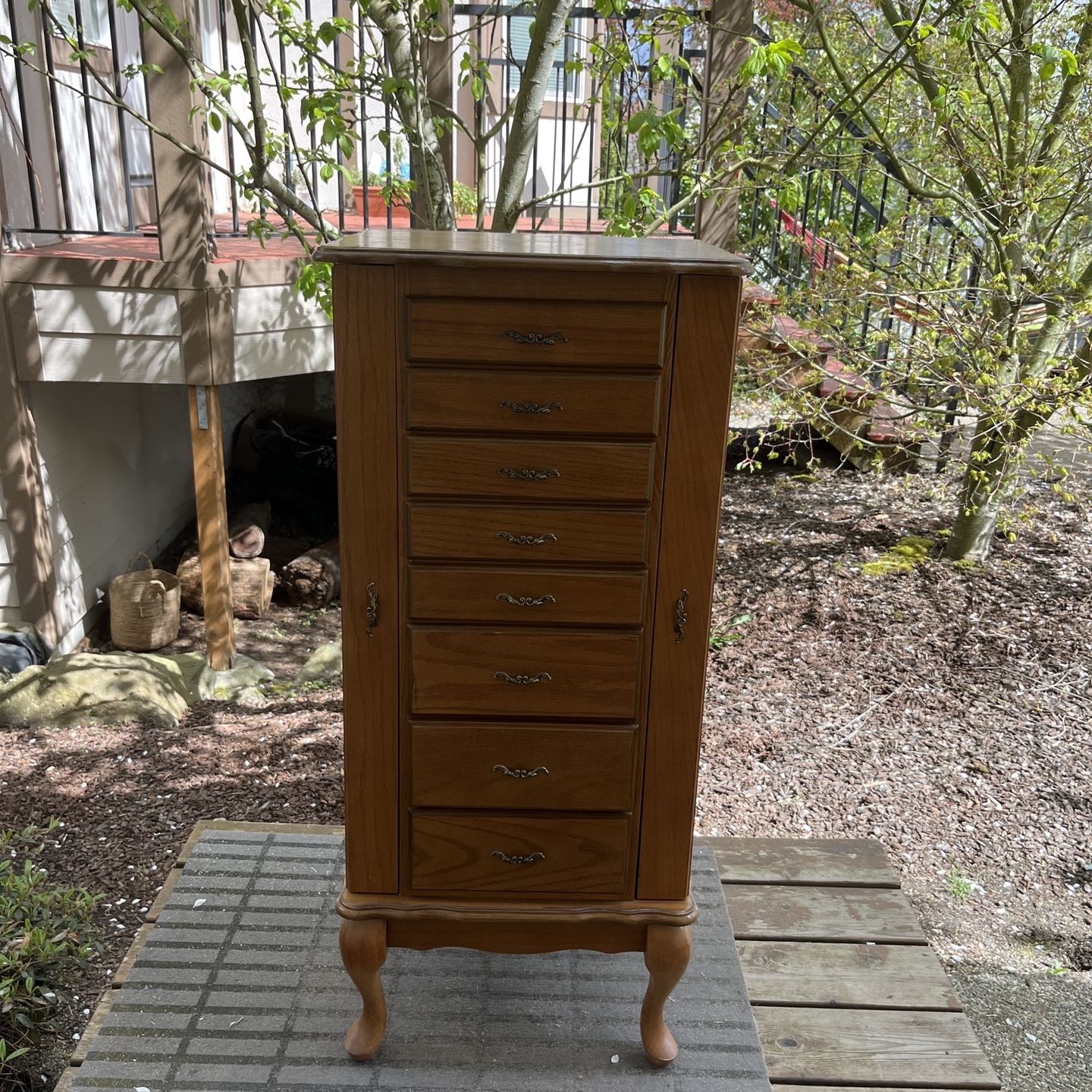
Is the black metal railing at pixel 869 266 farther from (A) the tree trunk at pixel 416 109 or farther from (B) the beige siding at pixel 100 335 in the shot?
(B) the beige siding at pixel 100 335

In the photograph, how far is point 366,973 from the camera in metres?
1.96

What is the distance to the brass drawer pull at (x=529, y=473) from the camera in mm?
1743

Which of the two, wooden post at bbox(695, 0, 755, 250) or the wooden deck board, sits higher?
wooden post at bbox(695, 0, 755, 250)

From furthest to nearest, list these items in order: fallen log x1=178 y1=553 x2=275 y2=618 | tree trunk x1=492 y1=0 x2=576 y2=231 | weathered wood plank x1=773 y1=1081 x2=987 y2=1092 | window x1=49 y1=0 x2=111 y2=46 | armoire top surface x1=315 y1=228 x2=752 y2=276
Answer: fallen log x1=178 y1=553 x2=275 y2=618 < window x1=49 y1=0 x2=111 y2=46 < tree trunk x1=492 y1=0 x2=576 y2=231 < weathered wood plank x1=773 y1=1081 x2=987 y2=1092 < armoire top surface x1=315 y1=228 x2=752 y2=276

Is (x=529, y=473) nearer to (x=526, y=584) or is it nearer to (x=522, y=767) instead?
(x=526, y=584)

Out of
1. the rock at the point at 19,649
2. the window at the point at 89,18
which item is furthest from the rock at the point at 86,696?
the window at the point at 89,18

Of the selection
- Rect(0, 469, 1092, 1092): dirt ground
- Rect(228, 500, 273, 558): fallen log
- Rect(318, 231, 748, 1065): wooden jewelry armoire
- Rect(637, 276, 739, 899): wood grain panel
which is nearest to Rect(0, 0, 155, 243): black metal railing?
Rect(228, 500, 273, 558): fallen log

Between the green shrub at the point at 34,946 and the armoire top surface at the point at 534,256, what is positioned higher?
the armoire top surface at the point at 534,256

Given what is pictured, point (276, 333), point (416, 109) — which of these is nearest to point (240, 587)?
point (276, 333)

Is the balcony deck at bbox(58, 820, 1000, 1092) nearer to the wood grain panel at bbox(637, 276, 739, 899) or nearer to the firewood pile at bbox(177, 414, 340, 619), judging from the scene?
the wood grain panel at bbox(637, 276, 739, 899)

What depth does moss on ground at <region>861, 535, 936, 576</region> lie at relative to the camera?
4816 millimetres

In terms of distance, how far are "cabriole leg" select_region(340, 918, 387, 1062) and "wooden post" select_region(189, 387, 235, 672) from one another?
3078 millimetres

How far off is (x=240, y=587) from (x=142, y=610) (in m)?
0.67

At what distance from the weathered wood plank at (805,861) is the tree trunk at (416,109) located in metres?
2.09
